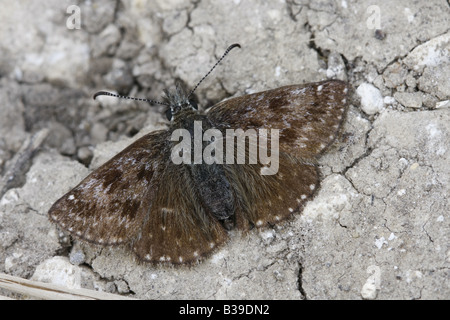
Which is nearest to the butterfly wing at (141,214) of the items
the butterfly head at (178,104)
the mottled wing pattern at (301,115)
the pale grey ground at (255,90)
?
the pale grey ground at (255,90)

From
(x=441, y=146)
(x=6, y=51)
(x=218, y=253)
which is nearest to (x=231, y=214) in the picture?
(x=218, y=253)

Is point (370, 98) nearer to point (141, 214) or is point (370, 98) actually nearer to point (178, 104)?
point (178, 104)

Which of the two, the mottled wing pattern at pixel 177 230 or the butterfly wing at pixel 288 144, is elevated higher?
the butterfly wing at pixel 288 144

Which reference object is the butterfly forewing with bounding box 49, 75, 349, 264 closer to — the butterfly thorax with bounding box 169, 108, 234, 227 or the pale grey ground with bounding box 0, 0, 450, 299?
the butterfly thorax with bounding box 169, 108, 234, 227

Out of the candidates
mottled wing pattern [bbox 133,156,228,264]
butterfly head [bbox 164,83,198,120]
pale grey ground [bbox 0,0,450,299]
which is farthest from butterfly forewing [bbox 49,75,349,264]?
butterfly head [bbox 164,83,198,120]

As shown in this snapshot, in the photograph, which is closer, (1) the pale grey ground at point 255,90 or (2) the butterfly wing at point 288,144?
(1) the pale grey ground at point 255,90

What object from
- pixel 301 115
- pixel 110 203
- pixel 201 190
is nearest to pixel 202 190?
pixel 201 190

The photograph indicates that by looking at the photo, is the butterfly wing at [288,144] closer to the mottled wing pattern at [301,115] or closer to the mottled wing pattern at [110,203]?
the mottled wing pattern at [301,115]
